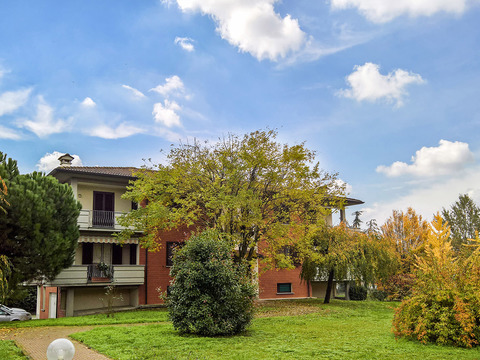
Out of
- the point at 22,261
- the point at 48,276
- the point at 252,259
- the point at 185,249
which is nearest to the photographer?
the point at 185,249

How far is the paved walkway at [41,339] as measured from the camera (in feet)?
35.2

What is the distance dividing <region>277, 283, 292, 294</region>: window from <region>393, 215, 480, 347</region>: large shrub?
19317 mm

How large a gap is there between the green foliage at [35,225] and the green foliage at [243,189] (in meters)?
3.15

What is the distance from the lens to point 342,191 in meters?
24.1

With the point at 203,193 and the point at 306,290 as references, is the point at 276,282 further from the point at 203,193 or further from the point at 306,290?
the point at 203,193

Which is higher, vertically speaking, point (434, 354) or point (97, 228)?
point (97, 228)

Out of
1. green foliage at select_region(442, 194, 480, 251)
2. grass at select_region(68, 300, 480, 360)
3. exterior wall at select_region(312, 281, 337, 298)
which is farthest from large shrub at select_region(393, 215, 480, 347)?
green foliage at select_region(442, 194, 480, 251)

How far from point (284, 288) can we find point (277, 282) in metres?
0.93

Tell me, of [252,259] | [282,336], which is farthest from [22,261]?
[282,336]

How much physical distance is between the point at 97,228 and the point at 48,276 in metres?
4.90

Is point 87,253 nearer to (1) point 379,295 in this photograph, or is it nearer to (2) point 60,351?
(2) point 60,351

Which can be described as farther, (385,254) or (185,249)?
(385,254)

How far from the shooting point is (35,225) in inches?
761

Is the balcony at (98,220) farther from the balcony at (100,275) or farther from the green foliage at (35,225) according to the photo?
the green foliage at (35,225)
